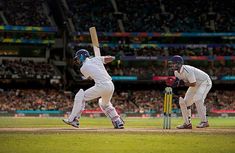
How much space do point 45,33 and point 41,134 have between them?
43.8 m

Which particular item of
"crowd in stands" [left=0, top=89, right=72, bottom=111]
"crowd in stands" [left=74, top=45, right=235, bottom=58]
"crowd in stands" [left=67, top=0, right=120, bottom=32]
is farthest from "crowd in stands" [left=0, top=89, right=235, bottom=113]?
"crowd in stands" [left=67, top=0, right=120, bottom=32]

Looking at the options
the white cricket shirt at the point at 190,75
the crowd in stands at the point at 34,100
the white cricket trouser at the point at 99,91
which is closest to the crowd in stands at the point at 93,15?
the crowd in stands at the point at 34,100

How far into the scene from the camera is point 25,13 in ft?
189

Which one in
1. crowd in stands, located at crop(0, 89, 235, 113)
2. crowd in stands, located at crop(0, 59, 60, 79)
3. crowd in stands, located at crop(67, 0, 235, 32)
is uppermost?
crowd in stands, located at crop(67, 0, 235, 32)

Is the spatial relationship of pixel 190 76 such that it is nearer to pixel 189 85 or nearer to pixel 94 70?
pixel 189 85

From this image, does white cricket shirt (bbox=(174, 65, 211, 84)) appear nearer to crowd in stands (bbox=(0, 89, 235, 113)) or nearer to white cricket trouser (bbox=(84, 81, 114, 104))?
white cricket trouser (bbox=(84, 81, 114, 104))

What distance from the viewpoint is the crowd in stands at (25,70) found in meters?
53.6

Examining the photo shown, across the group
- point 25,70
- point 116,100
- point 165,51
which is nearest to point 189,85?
point 116,100

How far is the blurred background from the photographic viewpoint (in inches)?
2164

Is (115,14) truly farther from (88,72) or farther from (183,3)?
(88,72)

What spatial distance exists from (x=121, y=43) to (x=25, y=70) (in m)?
11.3

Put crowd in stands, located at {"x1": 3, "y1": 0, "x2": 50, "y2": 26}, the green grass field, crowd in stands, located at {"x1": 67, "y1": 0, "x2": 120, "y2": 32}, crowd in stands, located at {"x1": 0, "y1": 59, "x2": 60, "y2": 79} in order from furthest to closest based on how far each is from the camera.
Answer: crowd in stands, located at {"x1": 67, "y1": 0, "x2": 120, "y2": 32} < crowd in stands, located at {"x1": 3, "y1": 0, "x2": 50, "y2": 26} < crowd in stands, located at {"x1": 0, "y1": 59, "x2": 60, "y2": 79} < the green grass field

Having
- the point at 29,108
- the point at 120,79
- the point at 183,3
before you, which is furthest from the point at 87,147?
the point at 183,3

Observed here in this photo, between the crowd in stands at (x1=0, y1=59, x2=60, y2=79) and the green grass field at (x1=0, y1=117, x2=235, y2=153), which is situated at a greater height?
the crowd in stands at (x1=0, y1=59, x2=60, y2=79)
